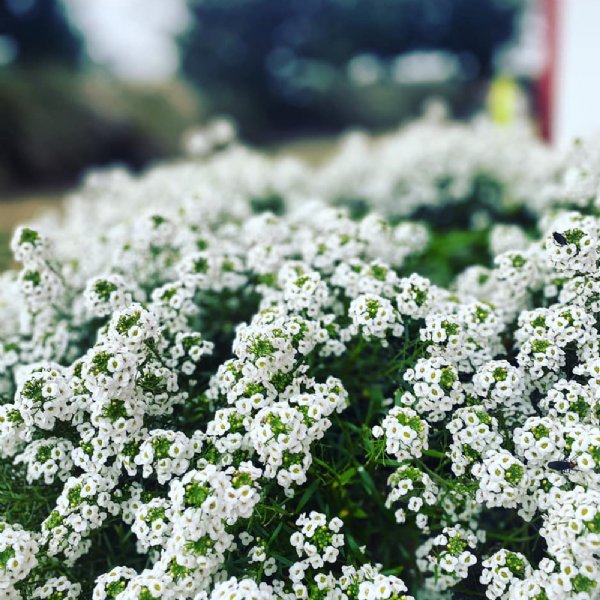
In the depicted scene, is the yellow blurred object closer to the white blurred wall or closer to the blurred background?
the blurred background

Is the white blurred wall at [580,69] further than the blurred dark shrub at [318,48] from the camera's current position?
No

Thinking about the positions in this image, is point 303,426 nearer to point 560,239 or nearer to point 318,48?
point 560,239

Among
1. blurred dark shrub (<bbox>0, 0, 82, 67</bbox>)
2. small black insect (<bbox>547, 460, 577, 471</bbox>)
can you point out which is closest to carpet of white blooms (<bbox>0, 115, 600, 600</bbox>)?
small black insect (<bbox>547, 460, 577, 471</bbox>)

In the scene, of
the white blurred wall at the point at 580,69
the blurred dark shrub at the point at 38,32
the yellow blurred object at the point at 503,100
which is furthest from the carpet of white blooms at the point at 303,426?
the blurred dark shrub at the point at 38,32

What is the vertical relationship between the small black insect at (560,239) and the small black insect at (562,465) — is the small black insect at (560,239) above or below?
above

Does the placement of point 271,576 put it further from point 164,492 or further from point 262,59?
point 262,59

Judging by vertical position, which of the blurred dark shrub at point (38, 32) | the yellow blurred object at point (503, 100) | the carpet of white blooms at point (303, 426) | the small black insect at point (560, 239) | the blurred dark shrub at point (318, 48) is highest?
the blurred dark shrub at point (318, 48)

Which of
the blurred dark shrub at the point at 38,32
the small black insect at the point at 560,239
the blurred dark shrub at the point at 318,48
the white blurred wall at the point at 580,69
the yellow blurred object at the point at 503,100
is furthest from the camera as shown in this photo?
the blurred dark shrub at the point at 318,48

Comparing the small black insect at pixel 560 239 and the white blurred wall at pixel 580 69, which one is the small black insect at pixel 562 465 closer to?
the small black insect at pixel 560 239

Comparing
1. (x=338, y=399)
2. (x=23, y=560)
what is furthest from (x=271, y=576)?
(x=23, y=560)
